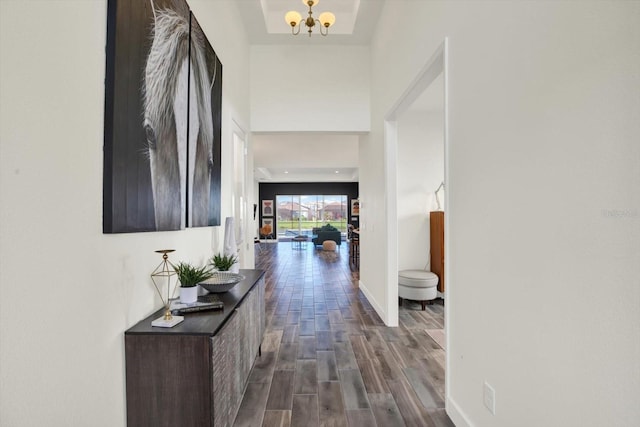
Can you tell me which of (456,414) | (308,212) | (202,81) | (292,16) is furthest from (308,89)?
(308,212)

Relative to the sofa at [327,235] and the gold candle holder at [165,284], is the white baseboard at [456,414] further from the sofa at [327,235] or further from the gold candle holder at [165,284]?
the sofa at [327,235]

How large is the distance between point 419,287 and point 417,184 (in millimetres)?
1658

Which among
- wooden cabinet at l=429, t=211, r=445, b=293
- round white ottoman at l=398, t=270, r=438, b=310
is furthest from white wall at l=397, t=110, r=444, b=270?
round white ottoman at l=398, t=270, r=438, b=310

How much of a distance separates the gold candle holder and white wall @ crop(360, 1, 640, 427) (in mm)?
1607

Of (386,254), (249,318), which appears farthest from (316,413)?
(386,254)

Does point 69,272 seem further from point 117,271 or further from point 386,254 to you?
point 386,254

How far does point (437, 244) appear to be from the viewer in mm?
4637

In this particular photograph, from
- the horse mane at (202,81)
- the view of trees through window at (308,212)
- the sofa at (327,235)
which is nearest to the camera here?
the horse mane at (202,81)

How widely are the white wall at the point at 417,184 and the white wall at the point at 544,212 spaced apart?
2.95 meters

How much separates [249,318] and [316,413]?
2.54ft

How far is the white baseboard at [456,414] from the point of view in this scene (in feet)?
5.90

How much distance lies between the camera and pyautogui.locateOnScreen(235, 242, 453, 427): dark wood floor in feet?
6.66

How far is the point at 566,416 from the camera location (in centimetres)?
111

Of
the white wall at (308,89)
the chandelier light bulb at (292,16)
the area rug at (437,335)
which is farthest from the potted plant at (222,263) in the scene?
the chandelier light bulb at (292,16)
